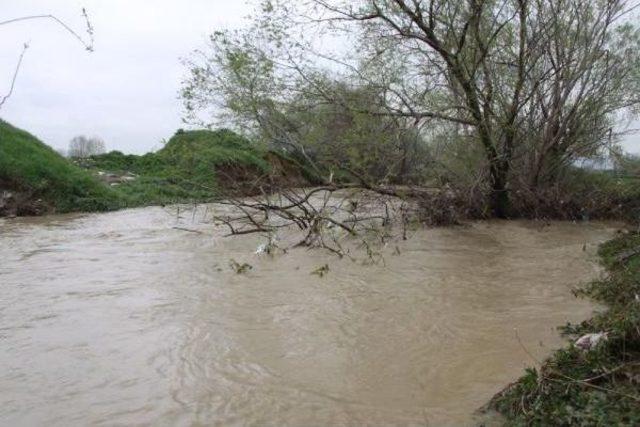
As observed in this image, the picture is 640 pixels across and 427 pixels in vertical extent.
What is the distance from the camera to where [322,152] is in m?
12.8

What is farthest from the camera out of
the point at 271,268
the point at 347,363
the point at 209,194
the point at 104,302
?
the point at 209,194

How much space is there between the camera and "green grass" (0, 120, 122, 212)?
13.9 metres

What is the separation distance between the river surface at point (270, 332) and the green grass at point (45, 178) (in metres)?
4.98

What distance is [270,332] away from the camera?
5.11m

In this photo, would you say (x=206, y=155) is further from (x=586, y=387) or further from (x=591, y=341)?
(x=586, y=387)

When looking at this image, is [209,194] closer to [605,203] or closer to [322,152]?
[322,152]

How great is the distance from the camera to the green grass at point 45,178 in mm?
13875

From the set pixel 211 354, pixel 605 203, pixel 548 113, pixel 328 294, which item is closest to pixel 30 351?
pixel 211 354

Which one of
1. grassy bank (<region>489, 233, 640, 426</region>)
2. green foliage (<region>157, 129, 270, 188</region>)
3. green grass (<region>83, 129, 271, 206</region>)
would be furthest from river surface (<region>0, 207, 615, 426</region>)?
green foliage (<region>157, 129, 270, 188</region>)

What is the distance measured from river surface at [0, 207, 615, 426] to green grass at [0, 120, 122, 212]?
16.3 ft

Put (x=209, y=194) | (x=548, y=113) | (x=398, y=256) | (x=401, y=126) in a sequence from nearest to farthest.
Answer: (x=398, y=256) < (x=401, y=126) < (x=548, y=113) < (x=209, y=194)

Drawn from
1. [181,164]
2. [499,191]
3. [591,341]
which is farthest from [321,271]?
[181,164]

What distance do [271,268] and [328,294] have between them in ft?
5.33

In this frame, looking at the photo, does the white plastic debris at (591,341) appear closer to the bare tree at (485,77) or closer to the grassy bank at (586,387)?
the grassy bank at (586,387)
